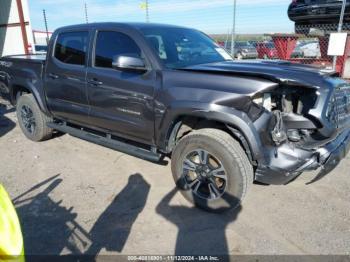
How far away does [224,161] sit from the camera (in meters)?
3.12

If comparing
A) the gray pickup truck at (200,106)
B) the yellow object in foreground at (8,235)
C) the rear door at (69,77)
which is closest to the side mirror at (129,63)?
the gray pickup truck at (200,106)

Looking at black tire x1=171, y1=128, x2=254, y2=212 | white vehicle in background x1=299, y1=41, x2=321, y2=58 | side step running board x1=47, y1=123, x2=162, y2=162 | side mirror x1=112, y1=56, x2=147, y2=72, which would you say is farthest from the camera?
white vehicle in background x1=299, y1=41, x2=321, y2=58

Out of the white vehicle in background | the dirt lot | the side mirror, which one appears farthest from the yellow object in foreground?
the white vehicle in background

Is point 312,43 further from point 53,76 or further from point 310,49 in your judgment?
point 53,76

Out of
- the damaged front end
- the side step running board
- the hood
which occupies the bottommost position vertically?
the side step running board

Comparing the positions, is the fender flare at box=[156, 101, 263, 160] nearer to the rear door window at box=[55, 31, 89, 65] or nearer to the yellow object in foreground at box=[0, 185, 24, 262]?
the rear door window at box=[55, 31, 89, 65]

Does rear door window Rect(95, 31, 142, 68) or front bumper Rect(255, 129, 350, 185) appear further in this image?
rear door window Rect(95, 31, 142, 68)

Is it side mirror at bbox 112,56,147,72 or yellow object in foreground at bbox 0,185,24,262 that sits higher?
side mirror at bbox 112,56,147,72

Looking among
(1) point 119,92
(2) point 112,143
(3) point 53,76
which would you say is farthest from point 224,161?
(3) point 53,76

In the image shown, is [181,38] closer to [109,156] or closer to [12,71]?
[109,156]

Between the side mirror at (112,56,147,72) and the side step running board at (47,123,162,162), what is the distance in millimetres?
938

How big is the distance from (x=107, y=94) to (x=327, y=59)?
6802 millimetres

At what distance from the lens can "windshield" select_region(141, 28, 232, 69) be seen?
3688 millimetres

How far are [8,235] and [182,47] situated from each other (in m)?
3.03
